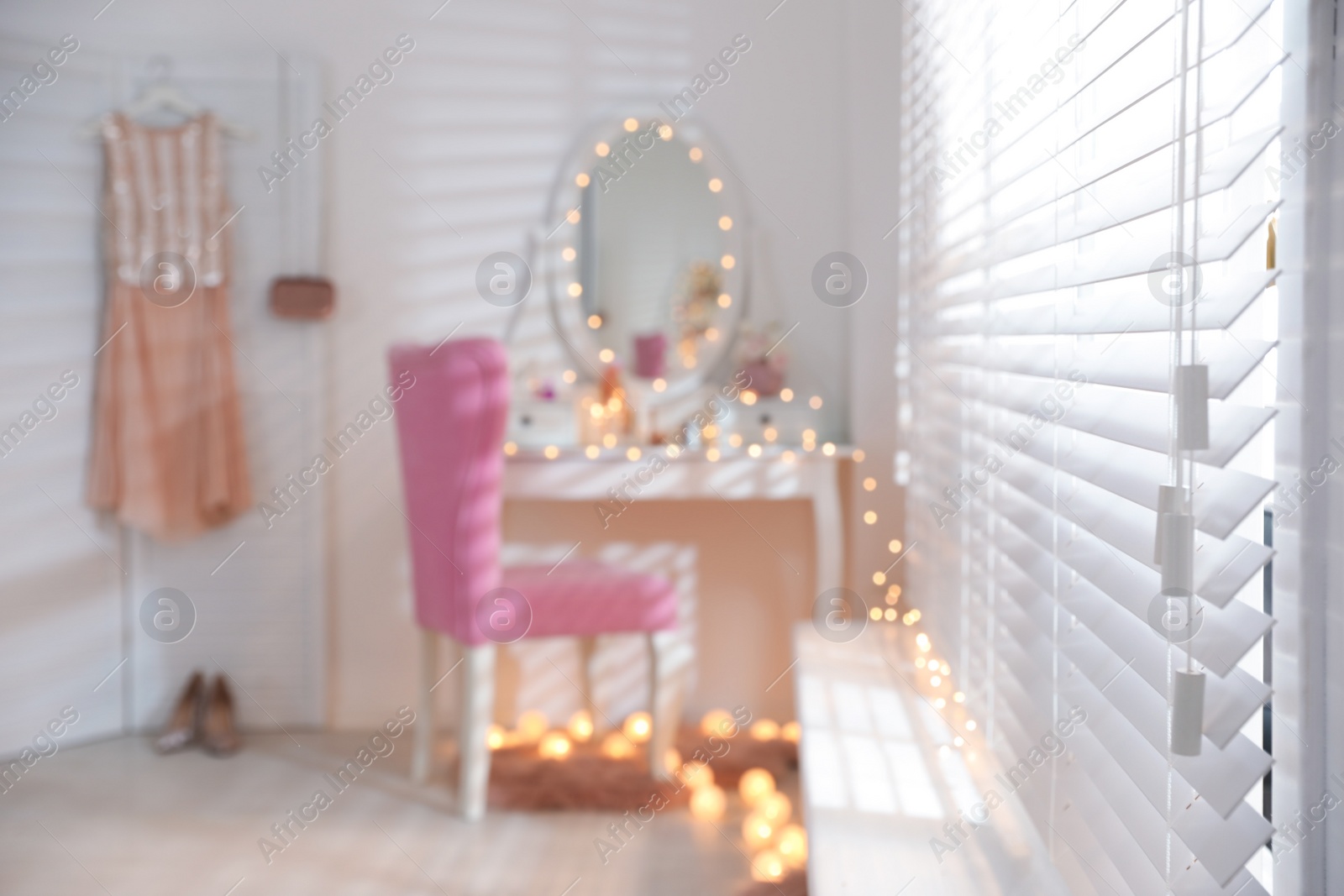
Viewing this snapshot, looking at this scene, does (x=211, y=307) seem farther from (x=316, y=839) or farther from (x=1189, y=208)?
(x=1189, y=208)

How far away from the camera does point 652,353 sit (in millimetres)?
2725

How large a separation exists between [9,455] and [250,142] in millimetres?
1061

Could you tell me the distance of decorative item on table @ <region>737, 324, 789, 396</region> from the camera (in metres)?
2.65

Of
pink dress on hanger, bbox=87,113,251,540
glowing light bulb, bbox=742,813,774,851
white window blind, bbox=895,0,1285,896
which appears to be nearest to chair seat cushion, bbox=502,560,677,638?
glowing light bulb, bbox=742,813,774,851

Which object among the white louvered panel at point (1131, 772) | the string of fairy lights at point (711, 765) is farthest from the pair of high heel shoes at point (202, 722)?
the white louvered panel at point (1131, 772)

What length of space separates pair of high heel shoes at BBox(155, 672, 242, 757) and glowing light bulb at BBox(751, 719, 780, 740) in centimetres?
140

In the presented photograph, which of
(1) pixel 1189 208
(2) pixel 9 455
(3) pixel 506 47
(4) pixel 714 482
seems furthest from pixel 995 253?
(2) pixel 9 455

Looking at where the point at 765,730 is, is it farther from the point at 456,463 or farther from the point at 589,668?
the point at 456,463

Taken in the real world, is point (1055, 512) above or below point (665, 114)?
below

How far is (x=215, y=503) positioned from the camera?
105 inches

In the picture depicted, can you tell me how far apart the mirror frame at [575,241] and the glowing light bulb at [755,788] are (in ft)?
3.41

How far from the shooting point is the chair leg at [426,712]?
7.73ft

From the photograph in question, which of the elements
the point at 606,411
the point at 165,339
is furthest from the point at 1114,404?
the point at 165,339

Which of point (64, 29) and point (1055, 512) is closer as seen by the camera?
point (1055, 512)
